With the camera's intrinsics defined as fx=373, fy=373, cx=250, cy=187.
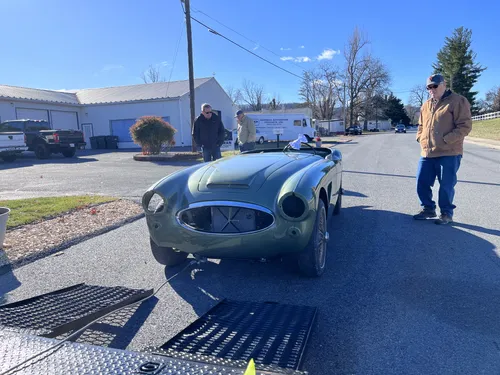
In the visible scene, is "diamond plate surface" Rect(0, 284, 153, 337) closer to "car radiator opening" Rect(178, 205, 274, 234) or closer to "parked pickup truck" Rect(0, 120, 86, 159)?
"car radiator opening" Rect(178, 205, 274, 234)

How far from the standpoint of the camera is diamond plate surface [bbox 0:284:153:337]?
7.79ft

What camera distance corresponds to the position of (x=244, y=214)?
127 inches

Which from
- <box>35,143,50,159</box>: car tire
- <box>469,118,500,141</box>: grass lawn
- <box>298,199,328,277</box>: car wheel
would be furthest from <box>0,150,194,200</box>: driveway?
<box>469,118,500,141</box>: grass lawn

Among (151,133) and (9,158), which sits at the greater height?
(151,133)

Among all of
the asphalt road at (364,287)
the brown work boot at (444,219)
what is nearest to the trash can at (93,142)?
the asphalt road at (364,287)

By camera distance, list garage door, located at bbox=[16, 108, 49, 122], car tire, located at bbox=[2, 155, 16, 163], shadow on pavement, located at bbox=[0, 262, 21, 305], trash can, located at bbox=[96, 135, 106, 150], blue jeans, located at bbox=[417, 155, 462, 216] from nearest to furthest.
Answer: shadow on pavement, located at bbox=[0, 262, 21, 305] → blue jeans, located at bbox=[417, 155, 462, 216] → car tire, located at bbox=[2, 155, 16, 163] → garage door, located at bbox=[16, 108, 49, 122] → trash can, located at bbox=[96, 135, 106, 150]

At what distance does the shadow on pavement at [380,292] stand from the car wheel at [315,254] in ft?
0.38

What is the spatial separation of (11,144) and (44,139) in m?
1.91

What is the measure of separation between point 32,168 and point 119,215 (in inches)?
395

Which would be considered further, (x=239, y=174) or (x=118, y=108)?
(x=118, y=108)

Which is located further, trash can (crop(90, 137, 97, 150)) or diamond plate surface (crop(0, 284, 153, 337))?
trash can (crop(90, 137, 97, 150))

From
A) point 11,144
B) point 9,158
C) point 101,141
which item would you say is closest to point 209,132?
point 11,144

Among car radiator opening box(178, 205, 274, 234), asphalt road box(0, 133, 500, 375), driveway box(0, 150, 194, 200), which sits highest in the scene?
car radiator opening box(178, 205, 274, 234)

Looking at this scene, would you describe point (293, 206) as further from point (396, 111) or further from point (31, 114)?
point (396, 111)
